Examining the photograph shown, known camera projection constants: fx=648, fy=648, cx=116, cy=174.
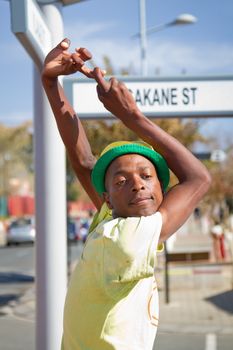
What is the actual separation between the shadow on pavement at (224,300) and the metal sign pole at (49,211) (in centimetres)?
634

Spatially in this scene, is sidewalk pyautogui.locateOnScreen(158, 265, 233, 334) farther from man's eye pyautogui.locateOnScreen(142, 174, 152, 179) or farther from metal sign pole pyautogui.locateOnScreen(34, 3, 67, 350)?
man's eye pyautogui.locateOnScreen(142, 174, 152, 179)

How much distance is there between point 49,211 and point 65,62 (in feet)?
6.53

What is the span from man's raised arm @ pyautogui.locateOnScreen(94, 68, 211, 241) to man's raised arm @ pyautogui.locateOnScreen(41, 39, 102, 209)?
15cm

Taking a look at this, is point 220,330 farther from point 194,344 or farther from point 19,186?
point 19,186

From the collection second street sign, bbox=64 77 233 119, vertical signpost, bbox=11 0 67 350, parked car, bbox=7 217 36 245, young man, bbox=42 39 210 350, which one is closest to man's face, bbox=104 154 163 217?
young man, bbox=42 39 210 350

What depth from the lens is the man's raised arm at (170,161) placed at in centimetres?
178

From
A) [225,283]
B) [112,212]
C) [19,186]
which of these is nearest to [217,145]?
[225,283]

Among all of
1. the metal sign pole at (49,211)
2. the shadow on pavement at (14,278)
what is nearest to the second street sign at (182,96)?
the metal sign pole at (49,211)

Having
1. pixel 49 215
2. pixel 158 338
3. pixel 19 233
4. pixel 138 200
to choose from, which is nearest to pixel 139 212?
pixel 138 200

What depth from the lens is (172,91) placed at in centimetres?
455

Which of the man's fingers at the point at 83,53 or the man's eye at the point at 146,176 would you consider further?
the man's fingers at the point at 83,53

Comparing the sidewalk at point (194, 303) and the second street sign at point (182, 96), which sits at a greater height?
the second street sign at point (182, 96)

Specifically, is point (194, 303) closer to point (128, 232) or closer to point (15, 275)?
point (15, 275)

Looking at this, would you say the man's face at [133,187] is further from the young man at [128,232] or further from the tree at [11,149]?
the tree at [11,149]
